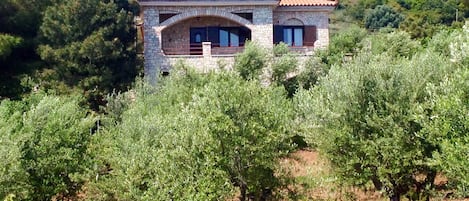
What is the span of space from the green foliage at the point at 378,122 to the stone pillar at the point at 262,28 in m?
14.6

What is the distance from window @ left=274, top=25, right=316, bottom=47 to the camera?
33062 mm

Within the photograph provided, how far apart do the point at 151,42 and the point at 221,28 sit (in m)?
4.53

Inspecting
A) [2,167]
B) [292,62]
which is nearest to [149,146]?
[2,167]

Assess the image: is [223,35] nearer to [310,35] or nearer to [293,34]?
[293,34]

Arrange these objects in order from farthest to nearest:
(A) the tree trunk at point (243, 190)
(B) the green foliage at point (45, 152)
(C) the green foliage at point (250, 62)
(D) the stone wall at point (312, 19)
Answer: (D) the stone wall at point (312, 19), (C) the green foliage at point (250, 62), (B) the green foliage at point (45, 152), (A) the tree trunk at point (243, 190)

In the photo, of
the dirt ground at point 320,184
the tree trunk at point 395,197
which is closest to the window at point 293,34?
the dirt ground at point 320,184

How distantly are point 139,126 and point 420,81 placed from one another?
8470 mm

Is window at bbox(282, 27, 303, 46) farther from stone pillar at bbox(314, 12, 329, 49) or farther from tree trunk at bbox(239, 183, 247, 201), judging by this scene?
tree trunk at bbox(239, 183, 247, 201)

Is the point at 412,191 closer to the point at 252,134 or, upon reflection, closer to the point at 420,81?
the point at 420,81

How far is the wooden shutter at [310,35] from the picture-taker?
3308 centimetres

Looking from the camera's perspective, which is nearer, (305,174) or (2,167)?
(2,167)

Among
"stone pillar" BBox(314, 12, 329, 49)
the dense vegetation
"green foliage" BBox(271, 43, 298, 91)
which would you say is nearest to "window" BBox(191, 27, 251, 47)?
"stone pillar" BBox(314, 12, 329, 49)

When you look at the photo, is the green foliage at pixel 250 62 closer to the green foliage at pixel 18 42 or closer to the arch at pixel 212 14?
the arch at pixel 212 14

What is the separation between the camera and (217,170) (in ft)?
49.3
